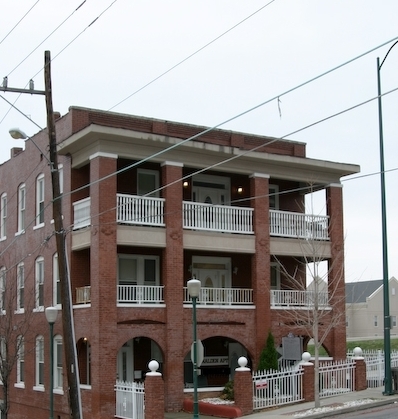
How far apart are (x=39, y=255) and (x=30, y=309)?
222 cm

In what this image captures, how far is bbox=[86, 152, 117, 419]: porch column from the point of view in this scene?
84.0 feet

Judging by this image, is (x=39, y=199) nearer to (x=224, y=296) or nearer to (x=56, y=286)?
(x=56, y=286)

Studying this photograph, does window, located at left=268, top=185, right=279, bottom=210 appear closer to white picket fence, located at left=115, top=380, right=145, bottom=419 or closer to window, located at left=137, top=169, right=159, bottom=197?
window, located at left=137, top=169, right=159, bottom=197

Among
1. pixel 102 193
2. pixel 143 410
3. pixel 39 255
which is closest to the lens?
pixel 143 410

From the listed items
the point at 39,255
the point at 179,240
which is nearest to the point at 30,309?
the point at 39,255

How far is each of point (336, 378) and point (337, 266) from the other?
233 inches

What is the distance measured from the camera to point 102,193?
26.5m

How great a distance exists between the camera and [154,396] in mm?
23750

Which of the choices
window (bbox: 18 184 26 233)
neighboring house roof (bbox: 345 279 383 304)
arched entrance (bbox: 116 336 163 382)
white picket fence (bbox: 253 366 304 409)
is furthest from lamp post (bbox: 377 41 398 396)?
neighboring house roof (bbox: 345 279 383 304)

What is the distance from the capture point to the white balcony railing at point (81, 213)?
27156 mm

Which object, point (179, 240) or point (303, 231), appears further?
point (303, 231)

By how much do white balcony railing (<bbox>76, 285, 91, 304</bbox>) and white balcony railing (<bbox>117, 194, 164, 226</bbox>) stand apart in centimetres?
271

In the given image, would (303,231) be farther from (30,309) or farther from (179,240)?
(30,309)

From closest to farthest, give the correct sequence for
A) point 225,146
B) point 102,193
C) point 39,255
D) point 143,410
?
point 143,410 < point 102,193 < point 225,146 < point 39,255
